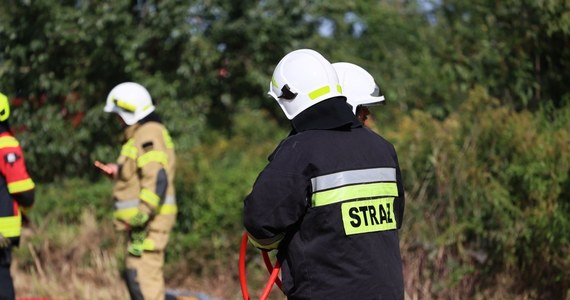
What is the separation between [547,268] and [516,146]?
100cm

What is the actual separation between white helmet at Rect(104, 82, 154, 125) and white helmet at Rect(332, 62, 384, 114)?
7.47 feet

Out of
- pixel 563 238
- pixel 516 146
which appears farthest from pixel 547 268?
pixel 516 146

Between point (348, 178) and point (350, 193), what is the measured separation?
0.20ft

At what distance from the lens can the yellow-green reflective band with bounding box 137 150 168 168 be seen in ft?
20.3

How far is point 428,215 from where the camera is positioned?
709 centimetres

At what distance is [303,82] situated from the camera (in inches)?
141

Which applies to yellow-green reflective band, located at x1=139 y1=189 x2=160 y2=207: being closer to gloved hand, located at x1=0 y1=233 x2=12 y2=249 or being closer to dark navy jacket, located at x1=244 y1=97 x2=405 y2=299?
gloved hand, located at x1=0 y1=233 x2=12 y2=249

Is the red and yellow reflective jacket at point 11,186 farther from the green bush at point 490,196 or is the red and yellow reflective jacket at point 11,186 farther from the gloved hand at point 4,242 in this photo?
the green bush at point 490,196

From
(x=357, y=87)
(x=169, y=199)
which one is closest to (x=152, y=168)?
(x=169, y=199)

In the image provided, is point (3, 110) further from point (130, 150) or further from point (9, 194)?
point (130, 150)

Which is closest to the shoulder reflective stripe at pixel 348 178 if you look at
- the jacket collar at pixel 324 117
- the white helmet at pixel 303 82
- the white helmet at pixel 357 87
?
the jacket collar at pixel 324 117

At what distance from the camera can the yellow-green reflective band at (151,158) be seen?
6.20 m

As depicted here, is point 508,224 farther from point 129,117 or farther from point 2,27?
point 2,27

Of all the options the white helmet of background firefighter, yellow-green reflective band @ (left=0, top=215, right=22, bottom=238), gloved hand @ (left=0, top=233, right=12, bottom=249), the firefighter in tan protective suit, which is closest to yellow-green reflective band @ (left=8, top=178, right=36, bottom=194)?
yellow-green reflective band @ (left=0, top=215, right=22, bottom=238)
